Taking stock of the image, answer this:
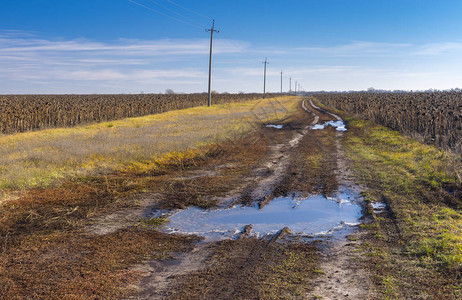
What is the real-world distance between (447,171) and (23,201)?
10.5 meters

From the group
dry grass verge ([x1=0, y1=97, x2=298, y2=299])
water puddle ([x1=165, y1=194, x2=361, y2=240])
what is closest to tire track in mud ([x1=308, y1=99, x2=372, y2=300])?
water puddle ([x1=165, y1=194, x2=361, y2=240])

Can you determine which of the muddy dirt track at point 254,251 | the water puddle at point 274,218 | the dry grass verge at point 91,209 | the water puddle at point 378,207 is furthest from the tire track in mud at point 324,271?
the water puddle at point 378,207

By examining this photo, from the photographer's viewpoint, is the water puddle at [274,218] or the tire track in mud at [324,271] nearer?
the tire track in mud at [324,271]

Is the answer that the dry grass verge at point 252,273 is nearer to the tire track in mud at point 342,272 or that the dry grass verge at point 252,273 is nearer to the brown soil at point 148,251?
the brown soil at point 148,251

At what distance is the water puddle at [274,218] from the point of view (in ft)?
21.3

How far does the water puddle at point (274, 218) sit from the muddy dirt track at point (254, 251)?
0.41 feet

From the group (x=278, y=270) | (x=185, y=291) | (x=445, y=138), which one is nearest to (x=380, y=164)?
(x=445, y=138)

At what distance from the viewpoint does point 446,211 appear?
7273 mm

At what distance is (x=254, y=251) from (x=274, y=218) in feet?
5.81

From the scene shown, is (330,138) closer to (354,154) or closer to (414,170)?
(354,154)

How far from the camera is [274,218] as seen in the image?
283 inches

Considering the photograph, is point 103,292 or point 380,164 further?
point 380,164

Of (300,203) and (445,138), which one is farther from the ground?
(445,138)

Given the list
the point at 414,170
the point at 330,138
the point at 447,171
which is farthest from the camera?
the point at 330,138
